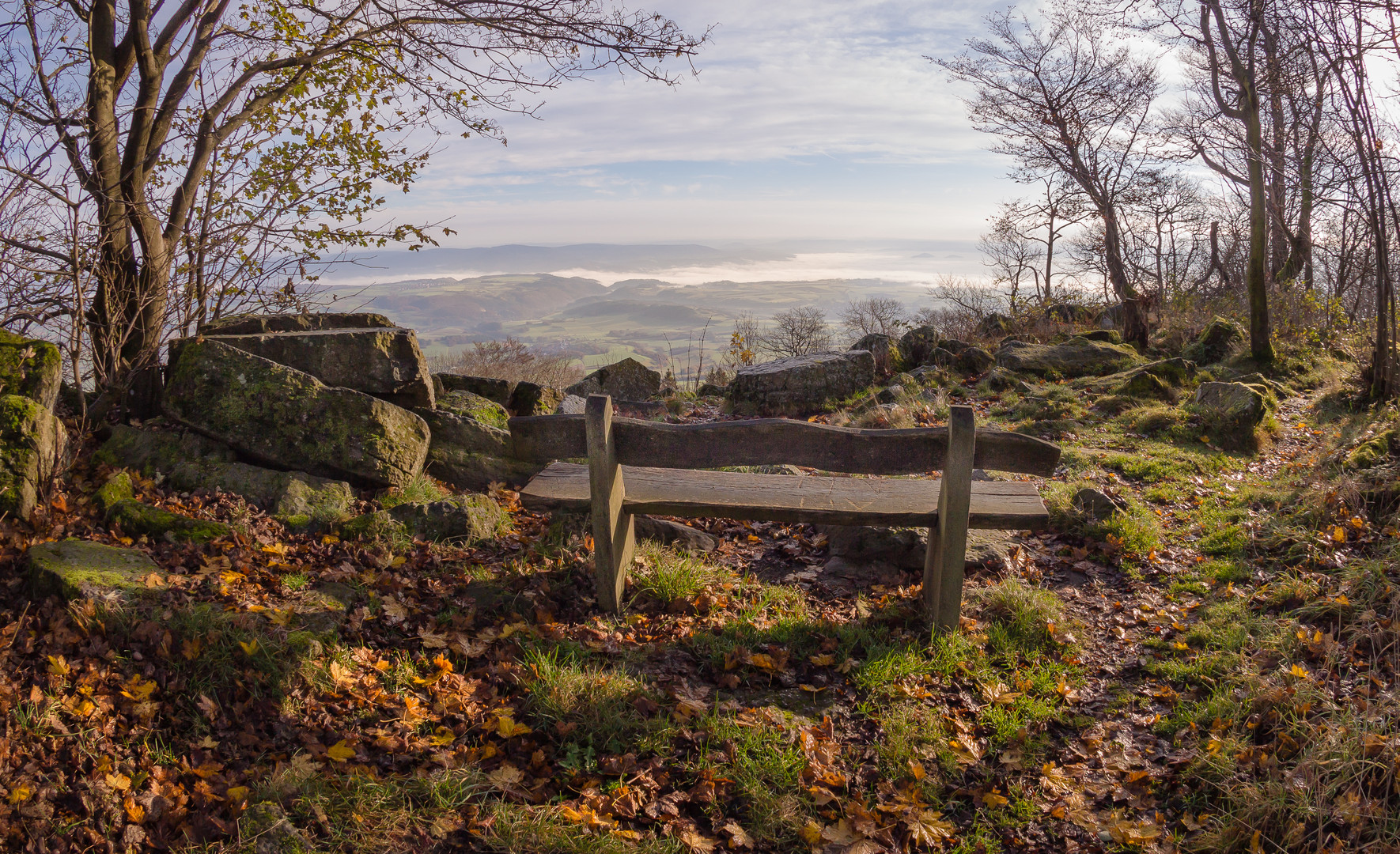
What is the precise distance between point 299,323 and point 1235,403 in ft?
32.2

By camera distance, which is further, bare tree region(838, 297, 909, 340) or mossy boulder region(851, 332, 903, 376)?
bare tree region(838, 297, 909, 340)

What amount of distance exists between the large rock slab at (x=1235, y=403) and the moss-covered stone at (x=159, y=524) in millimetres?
9526

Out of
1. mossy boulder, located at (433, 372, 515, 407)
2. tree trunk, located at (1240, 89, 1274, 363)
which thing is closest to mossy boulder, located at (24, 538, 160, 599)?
mossy boulder, located at (433, 372, 515, 407)

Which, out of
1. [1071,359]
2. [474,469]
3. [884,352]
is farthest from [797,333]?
[474,469]

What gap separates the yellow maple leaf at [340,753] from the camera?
303 centimetres

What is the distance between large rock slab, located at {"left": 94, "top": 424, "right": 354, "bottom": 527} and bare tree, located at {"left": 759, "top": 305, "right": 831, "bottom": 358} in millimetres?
16051

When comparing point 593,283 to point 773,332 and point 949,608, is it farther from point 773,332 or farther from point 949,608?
point 949,608

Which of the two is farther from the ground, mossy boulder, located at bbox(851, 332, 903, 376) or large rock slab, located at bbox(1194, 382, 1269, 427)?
mossy boulder, located at bbox(851, 332, 903, 376)

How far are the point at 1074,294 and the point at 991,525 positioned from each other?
15.5 m

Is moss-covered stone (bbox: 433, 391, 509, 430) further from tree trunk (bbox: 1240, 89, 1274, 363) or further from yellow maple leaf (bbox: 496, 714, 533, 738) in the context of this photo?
tree trunk (bbox: 1240, 89, 1274, 363)

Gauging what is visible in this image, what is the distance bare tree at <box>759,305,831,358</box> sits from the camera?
70.2 ft

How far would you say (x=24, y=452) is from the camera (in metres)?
4.31

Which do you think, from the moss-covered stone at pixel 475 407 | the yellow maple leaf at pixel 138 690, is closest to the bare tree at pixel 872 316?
the moss-covered stone at pixel 475 407

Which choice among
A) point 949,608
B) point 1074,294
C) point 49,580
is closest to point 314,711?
point 49,580
